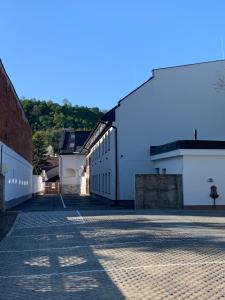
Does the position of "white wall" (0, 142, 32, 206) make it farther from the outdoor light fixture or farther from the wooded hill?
the wooded hill

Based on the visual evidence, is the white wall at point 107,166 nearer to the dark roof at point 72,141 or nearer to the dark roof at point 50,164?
the dark roof at point 72,141

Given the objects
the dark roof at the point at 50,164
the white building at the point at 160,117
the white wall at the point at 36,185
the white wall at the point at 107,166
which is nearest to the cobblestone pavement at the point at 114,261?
the white building at the point at 160,117

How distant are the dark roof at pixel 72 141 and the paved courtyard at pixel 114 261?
52.4 metres

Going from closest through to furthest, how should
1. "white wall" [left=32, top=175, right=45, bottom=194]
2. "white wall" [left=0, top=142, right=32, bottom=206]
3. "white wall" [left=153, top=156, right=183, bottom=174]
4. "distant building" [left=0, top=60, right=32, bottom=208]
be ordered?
"white wall" [left=153, top=156, right=183, bottom=174], "distant building" [left=0, top=60, right=32, bottom=208], "white wall" [left=0, top=142, right=32, bottom=206], "white wall" [left=32, top=175, right=45, bottom=194]

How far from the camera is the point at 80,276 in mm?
8477

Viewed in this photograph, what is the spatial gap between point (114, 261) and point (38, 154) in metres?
84.9

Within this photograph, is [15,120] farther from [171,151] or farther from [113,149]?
[171,151]

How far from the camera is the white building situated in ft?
103

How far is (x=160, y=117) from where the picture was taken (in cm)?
3175

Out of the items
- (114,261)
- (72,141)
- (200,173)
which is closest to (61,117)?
(72,141)

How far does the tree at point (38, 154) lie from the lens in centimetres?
9250

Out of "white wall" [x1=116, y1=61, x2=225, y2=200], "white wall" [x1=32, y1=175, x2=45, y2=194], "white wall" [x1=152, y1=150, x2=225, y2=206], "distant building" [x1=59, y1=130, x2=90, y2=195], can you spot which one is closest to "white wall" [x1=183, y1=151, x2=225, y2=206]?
"white wall" [x1=152, y1=150, x2=225, y2=206]

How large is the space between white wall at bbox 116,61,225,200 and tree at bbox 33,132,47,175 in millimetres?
61993

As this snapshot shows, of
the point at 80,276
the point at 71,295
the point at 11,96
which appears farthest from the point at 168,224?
the point at 11,96
